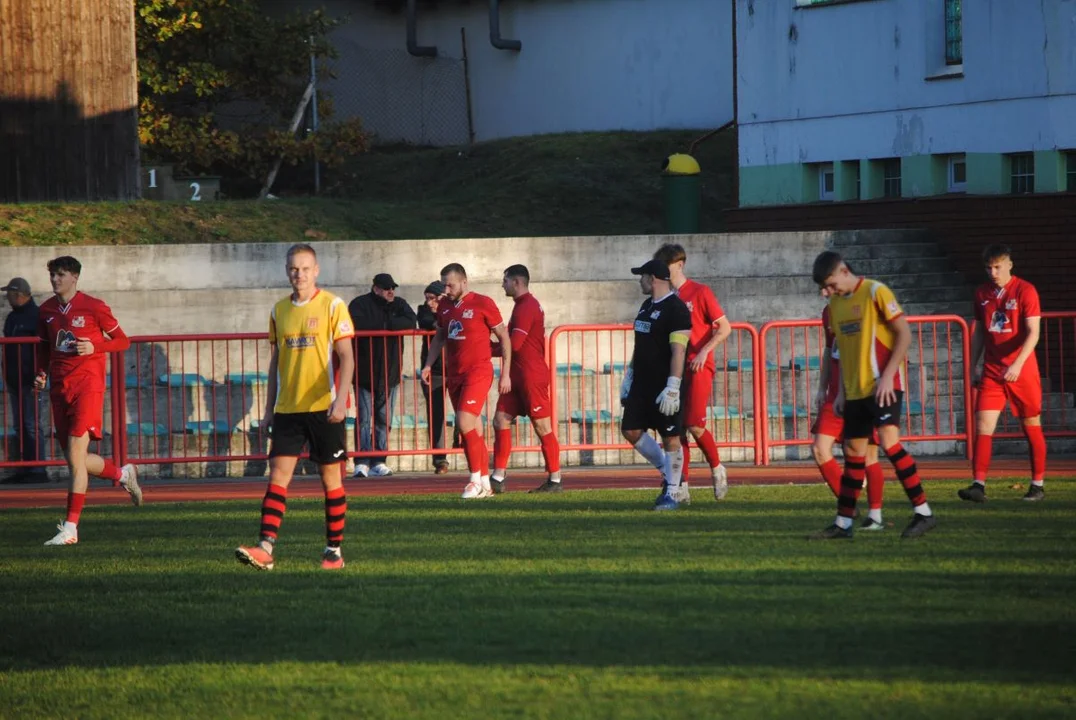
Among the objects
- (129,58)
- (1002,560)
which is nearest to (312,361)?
(1002,560)

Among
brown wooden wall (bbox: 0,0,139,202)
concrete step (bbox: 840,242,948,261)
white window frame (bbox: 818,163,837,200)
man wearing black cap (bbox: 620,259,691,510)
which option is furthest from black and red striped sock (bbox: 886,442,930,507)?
brown wooden wall (bbox: 0,0,139,202)

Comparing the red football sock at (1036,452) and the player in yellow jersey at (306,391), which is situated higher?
the player in yellow jersey at (306,391)

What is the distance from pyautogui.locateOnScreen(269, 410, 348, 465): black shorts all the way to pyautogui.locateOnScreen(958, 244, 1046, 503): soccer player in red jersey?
5473 millimetres

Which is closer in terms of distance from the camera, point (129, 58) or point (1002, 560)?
point (1002, 560)

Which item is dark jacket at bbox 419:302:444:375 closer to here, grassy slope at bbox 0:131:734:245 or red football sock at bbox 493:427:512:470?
red football sock at bbox 493:427:512:470

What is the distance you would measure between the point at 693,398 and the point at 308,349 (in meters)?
4.20

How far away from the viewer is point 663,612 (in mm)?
8406

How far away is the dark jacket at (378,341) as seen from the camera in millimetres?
17250

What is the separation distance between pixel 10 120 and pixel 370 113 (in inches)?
371

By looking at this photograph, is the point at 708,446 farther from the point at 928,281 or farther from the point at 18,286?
the point at 928,281

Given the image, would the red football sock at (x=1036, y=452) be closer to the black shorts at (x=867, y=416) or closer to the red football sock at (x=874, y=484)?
the red football sock at (x=874, y=484)

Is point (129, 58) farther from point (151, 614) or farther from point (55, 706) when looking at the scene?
point (55, 706)

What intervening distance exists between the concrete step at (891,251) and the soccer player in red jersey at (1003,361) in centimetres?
864

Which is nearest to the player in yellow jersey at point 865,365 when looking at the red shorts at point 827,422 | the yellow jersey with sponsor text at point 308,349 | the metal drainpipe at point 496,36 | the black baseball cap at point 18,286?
the red shorts at point 827,422
